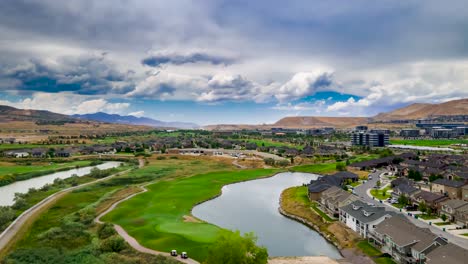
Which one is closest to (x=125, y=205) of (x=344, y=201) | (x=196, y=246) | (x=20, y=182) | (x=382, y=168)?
(x=196, y=246)

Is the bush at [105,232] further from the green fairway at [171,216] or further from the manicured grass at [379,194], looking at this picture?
the manicured grass at [379,194]

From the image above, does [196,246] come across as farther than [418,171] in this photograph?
No

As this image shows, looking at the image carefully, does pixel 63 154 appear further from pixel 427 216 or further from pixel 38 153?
pixel 427 216

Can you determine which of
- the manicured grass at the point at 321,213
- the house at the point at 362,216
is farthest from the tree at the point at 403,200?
the manicured grass at the point at 321,213

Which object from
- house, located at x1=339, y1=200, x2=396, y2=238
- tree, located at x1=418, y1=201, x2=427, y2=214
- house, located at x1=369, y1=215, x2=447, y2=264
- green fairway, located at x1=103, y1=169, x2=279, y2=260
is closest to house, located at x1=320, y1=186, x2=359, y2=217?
house, located at x1=339, y1=200, x2=396, y2=238

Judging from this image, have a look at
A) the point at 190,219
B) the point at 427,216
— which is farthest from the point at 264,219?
the point at 427,216

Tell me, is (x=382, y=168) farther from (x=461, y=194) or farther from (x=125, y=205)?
(x=125, y=205)

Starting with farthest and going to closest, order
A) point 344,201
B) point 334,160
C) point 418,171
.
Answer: point 334,160
point 418,171
point 344,201
